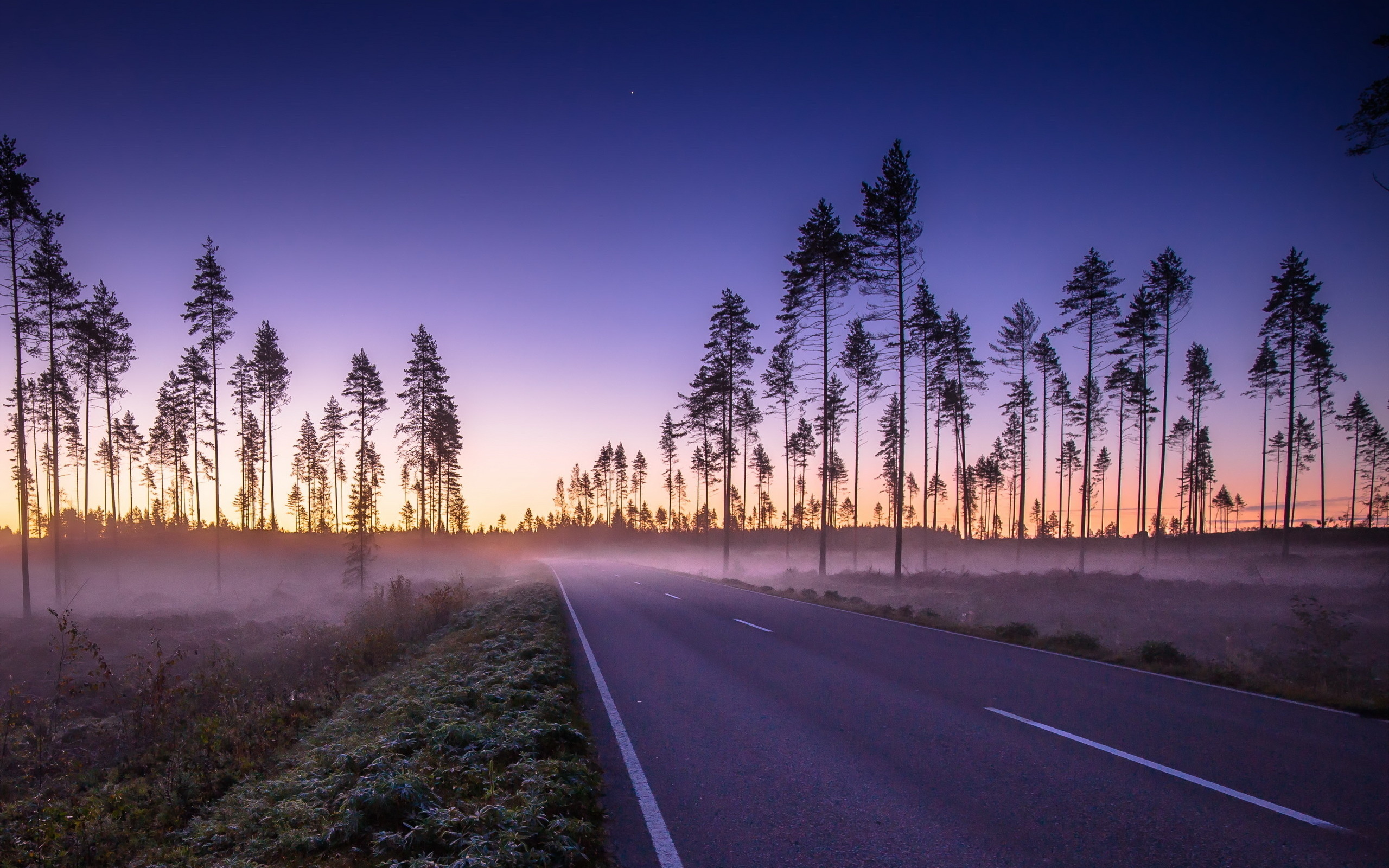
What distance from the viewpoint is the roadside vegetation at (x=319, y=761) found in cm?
449

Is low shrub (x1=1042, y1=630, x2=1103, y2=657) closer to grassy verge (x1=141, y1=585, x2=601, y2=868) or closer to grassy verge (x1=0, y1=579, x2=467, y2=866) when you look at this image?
grassy verge (x1=141, y1=585, x2=601, y2=868)

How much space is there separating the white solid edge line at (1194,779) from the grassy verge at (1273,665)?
4.67m

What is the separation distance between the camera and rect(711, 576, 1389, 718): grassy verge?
8.66m

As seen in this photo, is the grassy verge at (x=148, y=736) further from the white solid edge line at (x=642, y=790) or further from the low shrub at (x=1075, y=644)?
the low shrub at (x=1075, y=644)

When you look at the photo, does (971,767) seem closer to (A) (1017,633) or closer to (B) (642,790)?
(B) (642,790)

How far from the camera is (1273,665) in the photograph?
34.7ft

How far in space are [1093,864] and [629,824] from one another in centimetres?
317

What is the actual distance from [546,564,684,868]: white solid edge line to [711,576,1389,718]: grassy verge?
361 inches

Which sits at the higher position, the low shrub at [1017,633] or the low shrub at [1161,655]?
the low shrub at [1161,655]

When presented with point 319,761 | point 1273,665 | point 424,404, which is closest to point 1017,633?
point 1273,665

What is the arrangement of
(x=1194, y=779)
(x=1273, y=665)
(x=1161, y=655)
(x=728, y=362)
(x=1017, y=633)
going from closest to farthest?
(x=1194, y=779)
(x=1273, y=665)
(x=1161, y=655)
(x=1017, y=633)
(x=728, y=362)

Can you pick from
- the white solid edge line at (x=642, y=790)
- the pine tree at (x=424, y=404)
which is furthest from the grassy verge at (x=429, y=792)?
the pine tree at (x=424, y=404)

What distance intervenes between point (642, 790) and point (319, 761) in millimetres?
3467

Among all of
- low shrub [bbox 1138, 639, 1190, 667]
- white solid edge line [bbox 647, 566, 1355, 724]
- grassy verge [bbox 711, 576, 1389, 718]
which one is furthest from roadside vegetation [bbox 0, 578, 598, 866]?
low shrub [bbox 1138, 639, 1190, 667]
